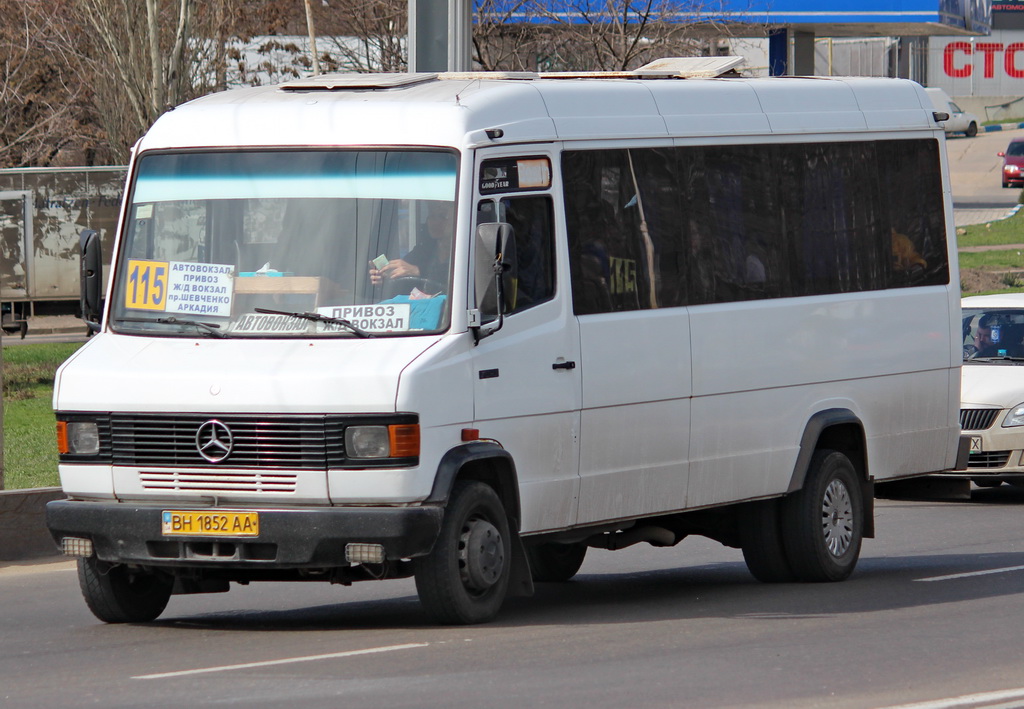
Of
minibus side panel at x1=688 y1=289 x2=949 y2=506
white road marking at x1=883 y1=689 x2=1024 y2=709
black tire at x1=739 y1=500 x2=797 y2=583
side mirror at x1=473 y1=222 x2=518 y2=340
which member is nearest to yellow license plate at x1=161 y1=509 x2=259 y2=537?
side mirror at x1=473 y1=222 x2=518 y2=340

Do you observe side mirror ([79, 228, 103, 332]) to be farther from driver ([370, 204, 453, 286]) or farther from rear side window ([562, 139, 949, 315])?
rear side window ([562, 139, 949, 315])

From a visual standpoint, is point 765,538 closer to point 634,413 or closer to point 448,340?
point 634,413

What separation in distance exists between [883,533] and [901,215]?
10.7 ft

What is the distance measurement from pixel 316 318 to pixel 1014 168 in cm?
5374

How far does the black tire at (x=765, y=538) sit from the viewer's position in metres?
10.8

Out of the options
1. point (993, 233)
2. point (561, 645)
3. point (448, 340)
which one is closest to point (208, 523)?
point (448, 340)

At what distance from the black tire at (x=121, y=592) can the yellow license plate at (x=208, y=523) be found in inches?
27.3

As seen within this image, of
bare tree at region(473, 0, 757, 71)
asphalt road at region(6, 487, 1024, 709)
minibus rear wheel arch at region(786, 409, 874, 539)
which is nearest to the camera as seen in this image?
asphalt road at region(6, 487, 1024, 709)

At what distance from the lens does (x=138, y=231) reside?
9.05m

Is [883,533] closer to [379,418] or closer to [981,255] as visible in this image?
[379,418]

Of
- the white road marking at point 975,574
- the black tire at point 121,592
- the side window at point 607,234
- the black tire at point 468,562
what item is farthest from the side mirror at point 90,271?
the white road marking at point 975,574

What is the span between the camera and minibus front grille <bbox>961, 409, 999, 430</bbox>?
605 inches

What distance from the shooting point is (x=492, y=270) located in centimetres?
839

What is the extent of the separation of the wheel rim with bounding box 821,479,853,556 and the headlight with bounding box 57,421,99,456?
14.7ft
